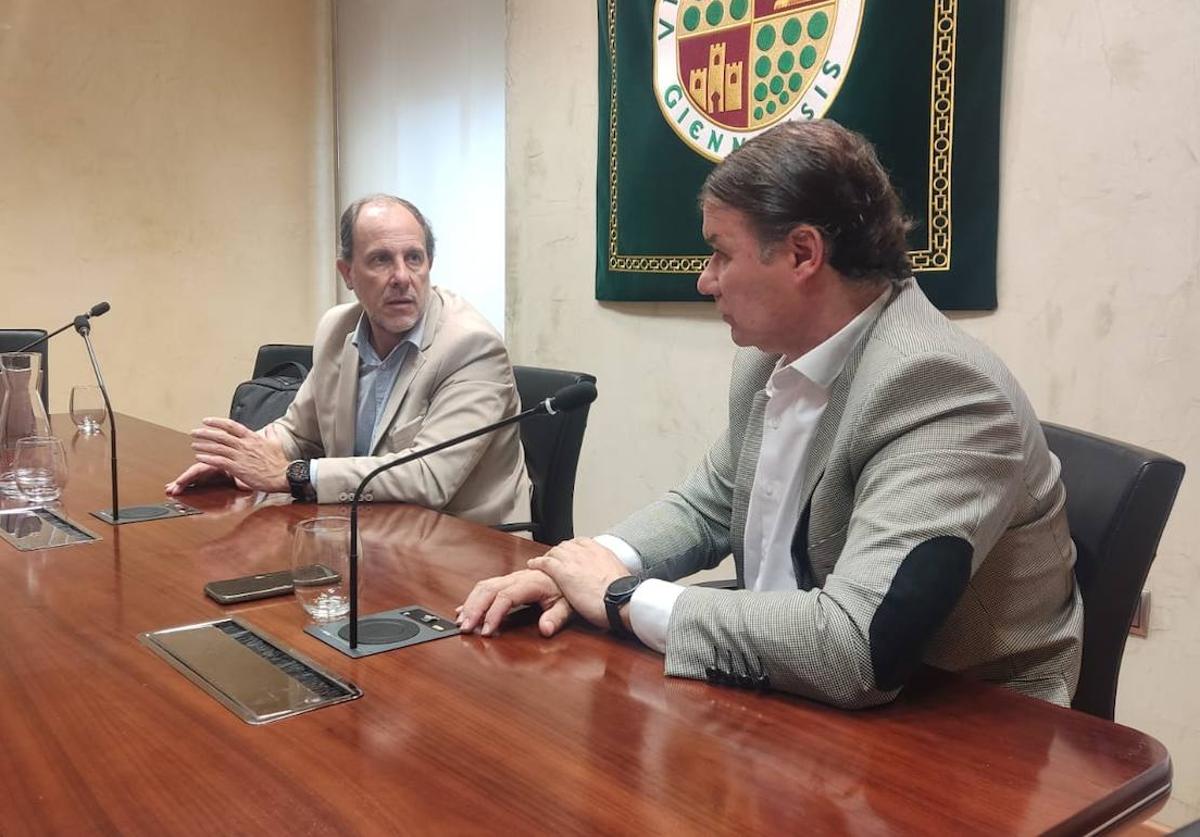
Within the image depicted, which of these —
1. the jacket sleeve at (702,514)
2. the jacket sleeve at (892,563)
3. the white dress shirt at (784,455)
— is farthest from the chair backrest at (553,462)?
the jacket sleeve at (892,563)

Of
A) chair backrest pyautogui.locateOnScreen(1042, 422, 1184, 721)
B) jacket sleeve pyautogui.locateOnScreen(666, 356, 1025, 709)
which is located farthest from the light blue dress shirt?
chair backrest pyautogui.locateOnScreen(1042, 422, 1184, 721)

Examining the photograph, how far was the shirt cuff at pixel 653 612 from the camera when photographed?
113 centimetres

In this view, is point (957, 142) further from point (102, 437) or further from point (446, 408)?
point (102, 437)

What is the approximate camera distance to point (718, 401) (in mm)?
2945

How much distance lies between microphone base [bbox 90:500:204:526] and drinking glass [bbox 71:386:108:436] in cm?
83

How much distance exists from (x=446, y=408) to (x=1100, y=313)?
136 cm

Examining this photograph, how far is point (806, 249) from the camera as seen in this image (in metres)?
1.28

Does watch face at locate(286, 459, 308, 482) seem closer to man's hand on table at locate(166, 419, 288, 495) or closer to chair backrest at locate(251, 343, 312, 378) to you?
man's hand on table at locate(166, 419, 288, 495)

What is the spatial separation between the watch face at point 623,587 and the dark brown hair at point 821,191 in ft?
1.45

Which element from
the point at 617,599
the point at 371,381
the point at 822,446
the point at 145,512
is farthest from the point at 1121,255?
the point at 145,512

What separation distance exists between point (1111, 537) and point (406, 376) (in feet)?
4.74

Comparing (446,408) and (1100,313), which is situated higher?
(1100,313)

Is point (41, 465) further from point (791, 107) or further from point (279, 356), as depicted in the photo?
point (791, 107)

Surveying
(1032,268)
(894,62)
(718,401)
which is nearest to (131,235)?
(718,401)
